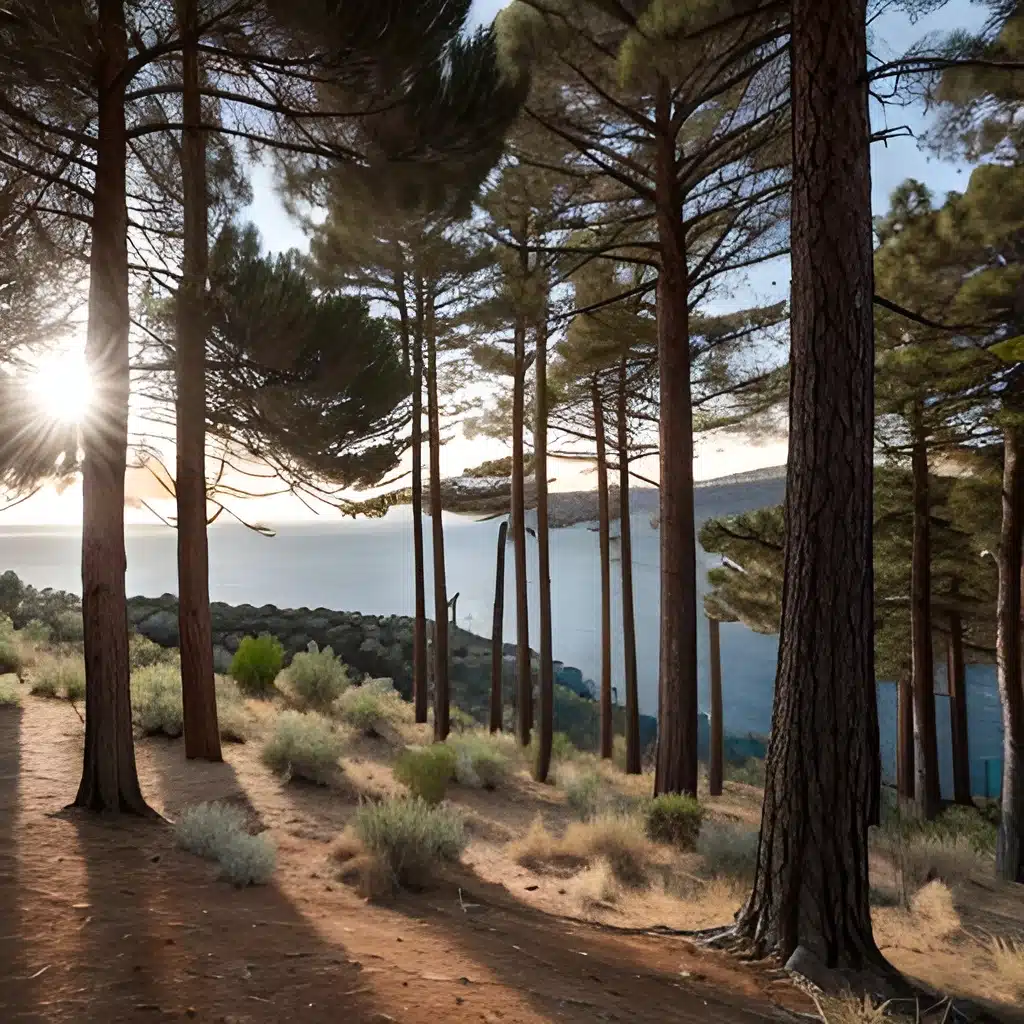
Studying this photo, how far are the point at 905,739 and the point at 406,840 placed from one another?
1737cm

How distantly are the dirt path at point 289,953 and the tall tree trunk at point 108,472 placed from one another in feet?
1.43

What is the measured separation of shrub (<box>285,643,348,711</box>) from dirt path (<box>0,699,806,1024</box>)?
22.6 ft

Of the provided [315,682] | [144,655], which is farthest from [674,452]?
[144,655]

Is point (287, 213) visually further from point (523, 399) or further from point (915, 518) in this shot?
point (915, 518)

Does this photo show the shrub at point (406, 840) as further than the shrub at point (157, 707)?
No

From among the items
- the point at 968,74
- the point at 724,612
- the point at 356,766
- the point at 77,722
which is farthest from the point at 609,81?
the point at 724,612

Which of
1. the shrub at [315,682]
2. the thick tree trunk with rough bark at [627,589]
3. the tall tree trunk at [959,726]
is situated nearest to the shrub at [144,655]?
the shrub at [315,682]

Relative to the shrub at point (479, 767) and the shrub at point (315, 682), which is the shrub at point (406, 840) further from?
the shrub at point (315, 682)

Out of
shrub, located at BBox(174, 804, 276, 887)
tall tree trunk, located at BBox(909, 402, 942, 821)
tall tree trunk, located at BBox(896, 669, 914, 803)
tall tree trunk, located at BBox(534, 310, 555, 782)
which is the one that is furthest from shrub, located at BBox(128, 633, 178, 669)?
tall tree trunk, located at BBox(896, 669, 914, 803)

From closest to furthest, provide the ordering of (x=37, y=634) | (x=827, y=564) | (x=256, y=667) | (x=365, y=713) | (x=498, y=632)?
1. (x=827, y=564)
2. (x=365, y=713)
3. (x=256, y=667)
4. (x=37, y=634)
5. (x=498, y=632)

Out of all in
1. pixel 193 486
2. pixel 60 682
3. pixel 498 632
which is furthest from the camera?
pixel 498 632

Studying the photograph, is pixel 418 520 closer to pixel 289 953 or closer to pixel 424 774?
pixel 424 774

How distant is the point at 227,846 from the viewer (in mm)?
4727

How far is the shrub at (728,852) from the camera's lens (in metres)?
6.21
